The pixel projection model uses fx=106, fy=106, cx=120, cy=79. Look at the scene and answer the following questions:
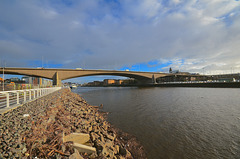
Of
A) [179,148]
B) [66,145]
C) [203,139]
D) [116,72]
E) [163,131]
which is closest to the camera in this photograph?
[66,145]

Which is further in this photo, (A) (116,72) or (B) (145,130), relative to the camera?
(A) (116,72)

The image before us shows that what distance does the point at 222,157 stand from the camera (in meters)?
4.46

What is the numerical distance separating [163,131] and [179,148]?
1.69 metres

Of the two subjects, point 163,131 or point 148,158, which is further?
point 163,131

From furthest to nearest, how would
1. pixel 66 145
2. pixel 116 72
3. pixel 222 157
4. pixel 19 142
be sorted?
pixel 116 72
pixel 222 157
pixel 66 145
pixel 19 142

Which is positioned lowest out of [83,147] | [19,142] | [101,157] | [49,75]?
[101,157]

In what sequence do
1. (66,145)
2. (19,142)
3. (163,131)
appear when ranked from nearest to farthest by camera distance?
(19,142) < (66,145) < (163,131)

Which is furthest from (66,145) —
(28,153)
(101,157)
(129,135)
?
(129,135)

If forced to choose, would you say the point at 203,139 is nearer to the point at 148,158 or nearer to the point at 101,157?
the point at 148,158

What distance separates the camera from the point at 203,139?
18.8 feet

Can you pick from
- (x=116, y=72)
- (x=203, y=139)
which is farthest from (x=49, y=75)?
(x=203, y=139)

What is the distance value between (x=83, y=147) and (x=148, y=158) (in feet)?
9.38

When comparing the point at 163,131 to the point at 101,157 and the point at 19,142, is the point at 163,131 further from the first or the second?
the point at 19,142

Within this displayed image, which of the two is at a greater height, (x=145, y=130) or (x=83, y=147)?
(x=83, y=147)
